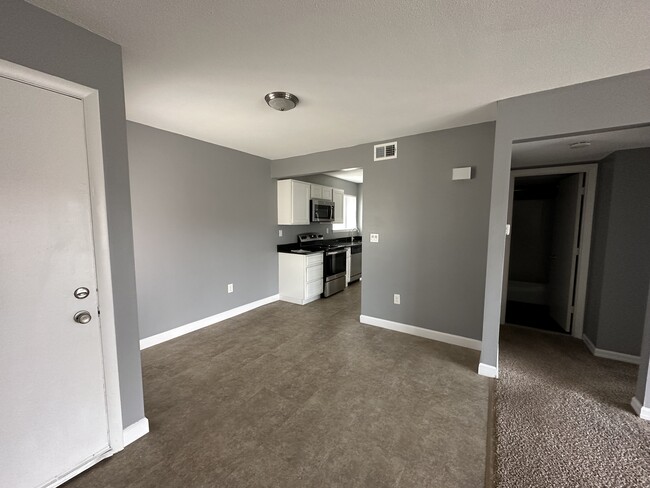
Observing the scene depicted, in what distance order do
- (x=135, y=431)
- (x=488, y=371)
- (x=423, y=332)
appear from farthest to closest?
1. (x=423, y=332)
2. (x=488, y=371)
3. (x=135, y=431)

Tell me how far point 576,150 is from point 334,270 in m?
3.73

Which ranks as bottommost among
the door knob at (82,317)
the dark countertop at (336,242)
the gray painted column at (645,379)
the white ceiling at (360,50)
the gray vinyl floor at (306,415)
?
the gray vinyl floor at (306,415)

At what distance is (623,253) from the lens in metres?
2.80

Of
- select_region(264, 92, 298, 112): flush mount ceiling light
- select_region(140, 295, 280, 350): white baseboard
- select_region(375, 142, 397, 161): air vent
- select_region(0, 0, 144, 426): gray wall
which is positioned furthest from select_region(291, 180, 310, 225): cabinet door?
select_region(0, 0, 144, 426): gray wall

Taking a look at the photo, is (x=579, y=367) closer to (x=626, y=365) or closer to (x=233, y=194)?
(x=626, y=365)

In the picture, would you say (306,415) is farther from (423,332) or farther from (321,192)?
(321,192)

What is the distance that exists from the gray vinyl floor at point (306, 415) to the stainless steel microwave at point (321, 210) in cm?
244

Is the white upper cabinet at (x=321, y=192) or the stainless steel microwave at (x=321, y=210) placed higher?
the white upper cabinet at (x=321, y=192)

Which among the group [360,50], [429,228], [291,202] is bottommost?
[429,228]

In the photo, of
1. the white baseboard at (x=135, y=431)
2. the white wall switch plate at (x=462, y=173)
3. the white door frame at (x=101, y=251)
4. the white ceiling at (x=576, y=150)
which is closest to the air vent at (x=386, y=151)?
the white wall switch plate at (x=462, y=173)

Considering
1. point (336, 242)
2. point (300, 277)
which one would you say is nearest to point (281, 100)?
point (300, 277)

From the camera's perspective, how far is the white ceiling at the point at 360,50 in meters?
1.31

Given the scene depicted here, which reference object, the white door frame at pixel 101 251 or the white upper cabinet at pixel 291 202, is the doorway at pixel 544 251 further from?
the white door frame at pixel 101 251

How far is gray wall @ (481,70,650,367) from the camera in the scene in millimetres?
1829
